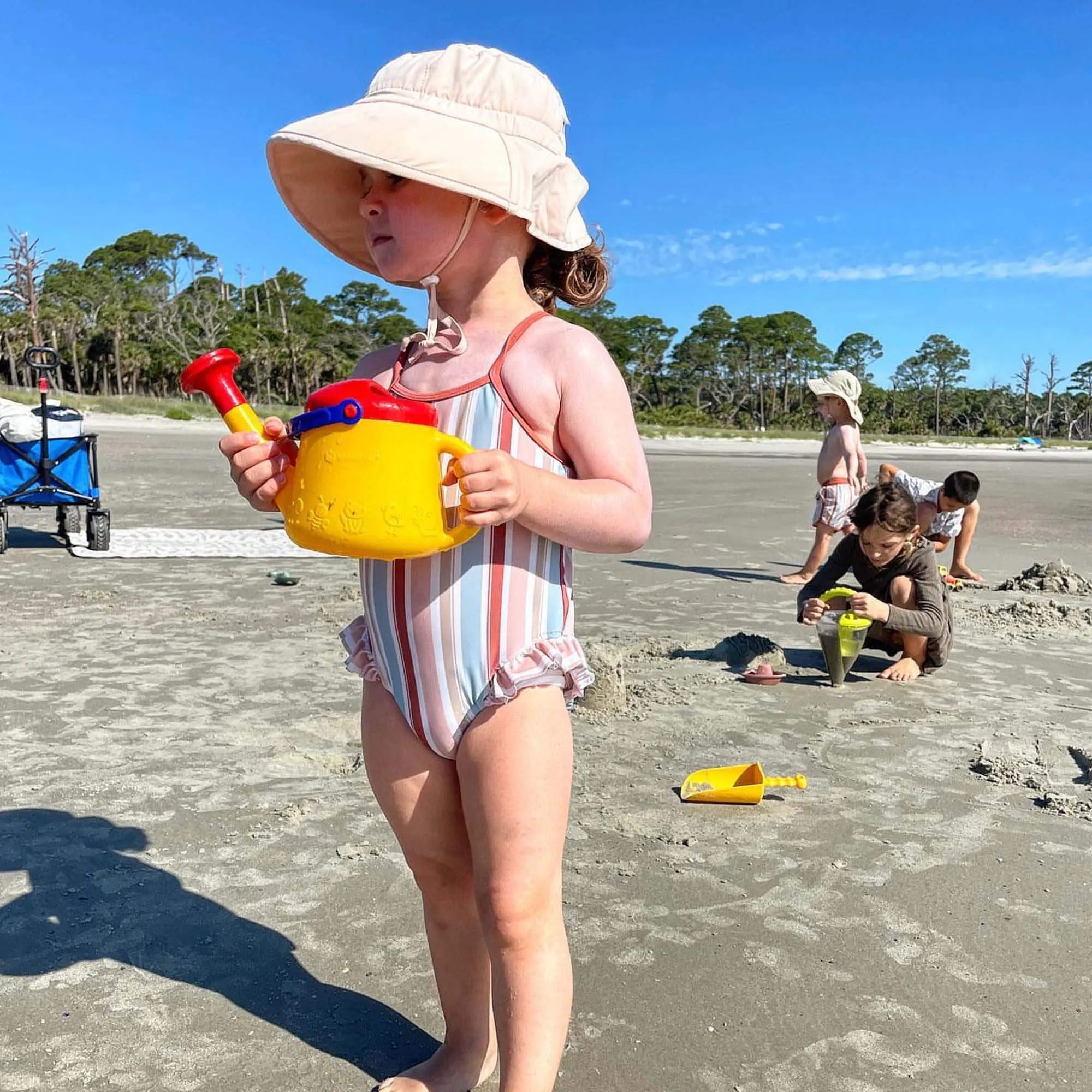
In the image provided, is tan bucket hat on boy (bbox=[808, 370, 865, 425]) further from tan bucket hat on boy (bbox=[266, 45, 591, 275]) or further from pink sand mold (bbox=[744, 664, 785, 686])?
tan bucket hat on boy (bbox=[266, 45, 591, 275])

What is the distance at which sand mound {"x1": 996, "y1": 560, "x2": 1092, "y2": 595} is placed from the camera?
289 inches

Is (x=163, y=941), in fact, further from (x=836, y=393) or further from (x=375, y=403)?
(x=836, y=393)

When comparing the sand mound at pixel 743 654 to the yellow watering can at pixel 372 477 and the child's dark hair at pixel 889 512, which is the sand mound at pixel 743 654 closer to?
the child's dark hair at pixel 889 512

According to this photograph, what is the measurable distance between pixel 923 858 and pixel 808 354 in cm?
8744

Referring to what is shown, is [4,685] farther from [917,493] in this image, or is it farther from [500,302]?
[917,493]

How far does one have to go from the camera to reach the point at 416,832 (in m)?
1.77

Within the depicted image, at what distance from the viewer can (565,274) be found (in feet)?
6.18

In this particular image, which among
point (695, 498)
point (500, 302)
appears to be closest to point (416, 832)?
point (500, 302)

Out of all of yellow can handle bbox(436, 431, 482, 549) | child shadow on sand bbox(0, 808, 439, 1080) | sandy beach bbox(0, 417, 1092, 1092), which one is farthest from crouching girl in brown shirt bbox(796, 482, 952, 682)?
yellow can handle bbox(436, 431, 482, 549)

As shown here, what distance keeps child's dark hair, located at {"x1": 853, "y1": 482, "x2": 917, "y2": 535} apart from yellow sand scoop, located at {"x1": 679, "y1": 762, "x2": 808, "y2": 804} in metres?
1.74

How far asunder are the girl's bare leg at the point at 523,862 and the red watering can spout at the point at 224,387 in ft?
1.96

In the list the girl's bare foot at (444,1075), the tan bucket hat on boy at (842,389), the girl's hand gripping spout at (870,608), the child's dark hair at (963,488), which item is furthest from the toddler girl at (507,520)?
the tan bucket hat on boy at (842,389)

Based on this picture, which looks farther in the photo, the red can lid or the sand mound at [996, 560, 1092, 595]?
the sand mound at [996, 560, 1092, 595]

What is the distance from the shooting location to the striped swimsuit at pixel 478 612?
165cm
